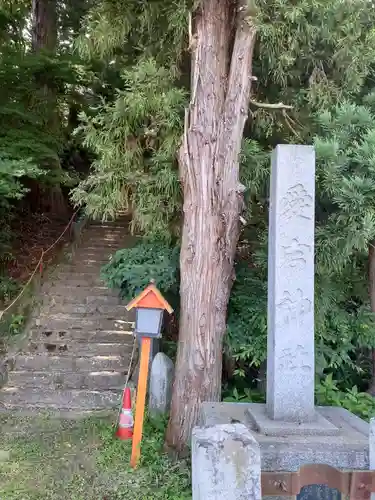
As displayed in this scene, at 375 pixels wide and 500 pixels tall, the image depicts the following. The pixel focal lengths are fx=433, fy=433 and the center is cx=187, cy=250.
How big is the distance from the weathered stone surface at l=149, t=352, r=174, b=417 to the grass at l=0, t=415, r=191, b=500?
0.86 ft

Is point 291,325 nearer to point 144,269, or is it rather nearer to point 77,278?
point 144,269

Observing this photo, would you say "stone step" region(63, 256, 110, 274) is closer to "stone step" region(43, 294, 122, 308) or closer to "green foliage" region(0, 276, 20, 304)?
"green foliage" region(0, 276, 20, 304)

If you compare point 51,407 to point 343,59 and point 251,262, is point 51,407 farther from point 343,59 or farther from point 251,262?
point 343,59

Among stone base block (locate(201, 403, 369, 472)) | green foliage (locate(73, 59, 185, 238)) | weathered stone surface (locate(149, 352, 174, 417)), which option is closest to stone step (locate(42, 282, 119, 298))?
weathered stone surface (locate(149, 352, 174, 417))

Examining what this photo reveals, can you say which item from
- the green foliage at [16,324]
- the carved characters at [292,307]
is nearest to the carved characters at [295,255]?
the carved characters at [292,307]

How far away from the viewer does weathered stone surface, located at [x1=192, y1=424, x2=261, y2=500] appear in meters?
1.97

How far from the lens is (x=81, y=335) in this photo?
7484 mm

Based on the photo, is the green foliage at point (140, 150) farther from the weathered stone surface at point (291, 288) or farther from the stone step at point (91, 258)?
the stone step at point (91, 258)

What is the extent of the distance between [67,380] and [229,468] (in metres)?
5.00

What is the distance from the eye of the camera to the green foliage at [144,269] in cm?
549

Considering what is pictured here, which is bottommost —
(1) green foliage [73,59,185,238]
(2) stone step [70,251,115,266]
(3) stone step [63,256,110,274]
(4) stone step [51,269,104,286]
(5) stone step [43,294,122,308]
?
(5) stone step [43,294,122,308]

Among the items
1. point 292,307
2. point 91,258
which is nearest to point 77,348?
point 91,258

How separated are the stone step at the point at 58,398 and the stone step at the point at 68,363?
50cm

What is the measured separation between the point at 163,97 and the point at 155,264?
2.08 meters
